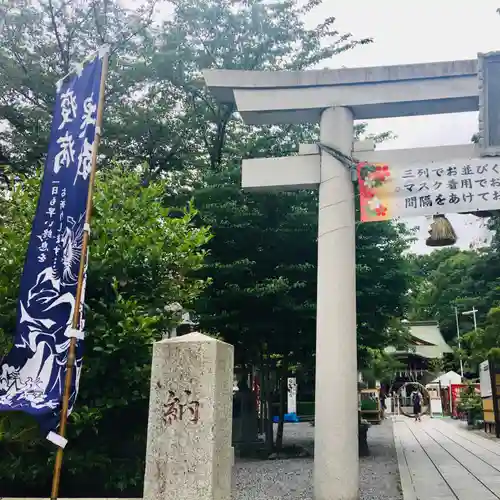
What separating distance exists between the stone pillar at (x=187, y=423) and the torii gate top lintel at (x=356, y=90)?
4.51 metres

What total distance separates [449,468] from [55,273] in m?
8.40

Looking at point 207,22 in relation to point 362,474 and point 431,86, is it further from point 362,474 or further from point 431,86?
point 362,474

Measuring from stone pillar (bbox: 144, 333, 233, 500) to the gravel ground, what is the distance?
424 centimetres

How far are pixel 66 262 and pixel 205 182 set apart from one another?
6.83 m

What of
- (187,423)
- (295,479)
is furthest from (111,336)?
(295,479)

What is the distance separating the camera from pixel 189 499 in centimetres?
454

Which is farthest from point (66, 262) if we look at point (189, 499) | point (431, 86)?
point (431, 86)

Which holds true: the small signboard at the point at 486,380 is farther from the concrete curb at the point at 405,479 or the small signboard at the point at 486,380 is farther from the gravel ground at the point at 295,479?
the gravel ground at the point at 295,479

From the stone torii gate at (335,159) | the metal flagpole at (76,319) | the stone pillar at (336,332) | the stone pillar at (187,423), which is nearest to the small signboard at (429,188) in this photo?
the stone torii gate at (335,159)

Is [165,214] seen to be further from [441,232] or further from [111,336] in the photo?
[441,232]

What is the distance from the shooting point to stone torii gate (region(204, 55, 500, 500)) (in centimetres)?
734

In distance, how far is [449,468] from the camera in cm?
1088

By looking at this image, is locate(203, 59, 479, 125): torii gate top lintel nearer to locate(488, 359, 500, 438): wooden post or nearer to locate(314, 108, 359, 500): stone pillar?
locate(314, 108, 359, 500): stone pillar

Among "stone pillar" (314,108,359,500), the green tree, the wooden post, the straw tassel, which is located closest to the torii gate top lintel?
"stone pillar" (314,108,359,500)
